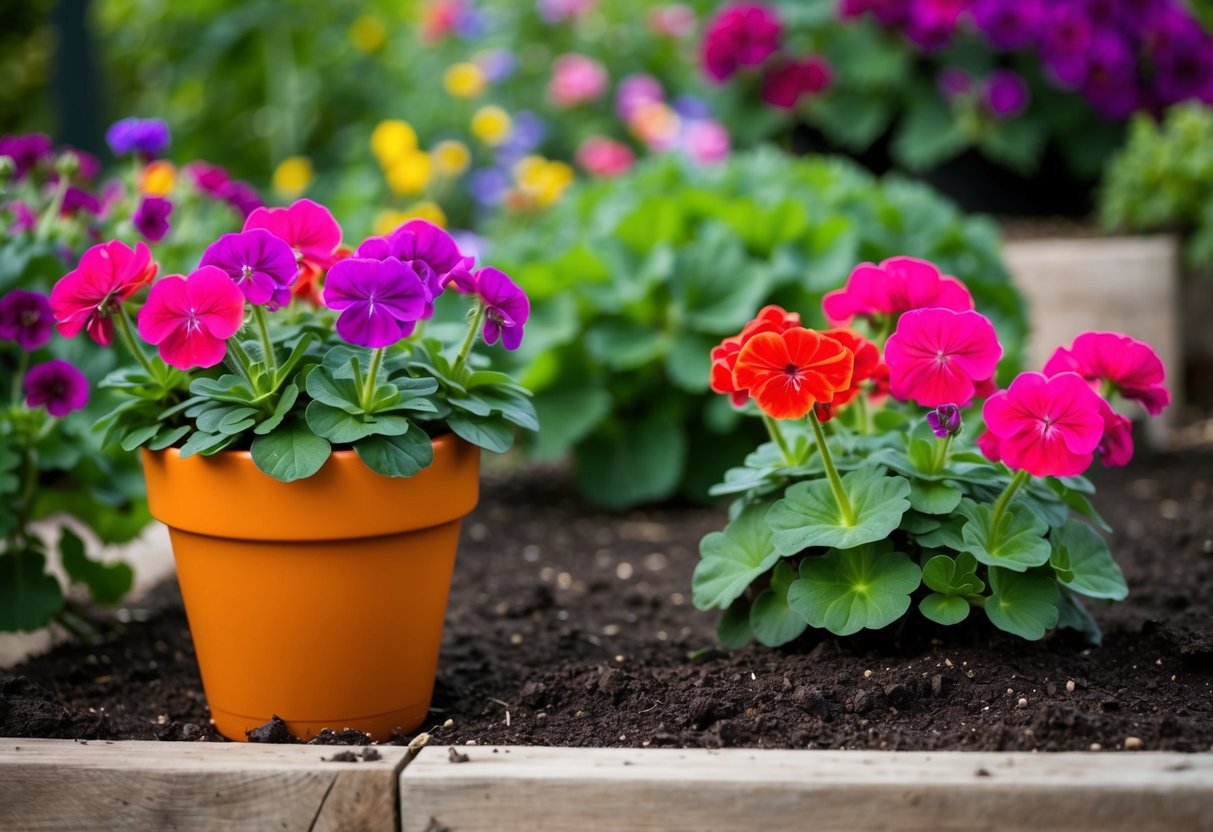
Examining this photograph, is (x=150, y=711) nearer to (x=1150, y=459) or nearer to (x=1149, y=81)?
(x=1150, y=459)

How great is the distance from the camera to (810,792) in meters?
1.29

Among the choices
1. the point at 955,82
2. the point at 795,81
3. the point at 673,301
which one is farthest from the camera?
the point at 795,81

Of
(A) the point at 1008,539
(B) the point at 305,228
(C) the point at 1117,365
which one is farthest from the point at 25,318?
(C) the point at 1117,365

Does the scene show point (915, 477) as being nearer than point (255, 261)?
No

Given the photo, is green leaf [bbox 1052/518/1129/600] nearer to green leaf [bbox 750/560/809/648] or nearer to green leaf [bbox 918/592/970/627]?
green leaf [bbox 918/592/970/627]

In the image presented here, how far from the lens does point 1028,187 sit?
4.42m

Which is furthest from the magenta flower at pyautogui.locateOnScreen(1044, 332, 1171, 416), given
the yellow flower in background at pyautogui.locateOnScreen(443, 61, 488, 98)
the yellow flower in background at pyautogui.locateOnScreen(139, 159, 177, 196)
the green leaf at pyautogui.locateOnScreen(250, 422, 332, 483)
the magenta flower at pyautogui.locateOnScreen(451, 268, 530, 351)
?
the yellow flower in background at pyautogui.locateOnScreen(443, 61, 488, 98)

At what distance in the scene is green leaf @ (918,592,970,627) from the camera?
59.5 inches

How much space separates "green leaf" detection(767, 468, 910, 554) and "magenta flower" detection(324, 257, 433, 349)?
0.51 meters

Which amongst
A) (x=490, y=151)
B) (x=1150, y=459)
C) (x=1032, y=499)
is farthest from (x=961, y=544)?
(x=490, y=151)

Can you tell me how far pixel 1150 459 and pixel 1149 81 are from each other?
63.1 inches

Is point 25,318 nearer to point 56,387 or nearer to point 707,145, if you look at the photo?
point 56,387

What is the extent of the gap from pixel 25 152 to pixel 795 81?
2.69m

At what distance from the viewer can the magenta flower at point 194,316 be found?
143 centimetres
